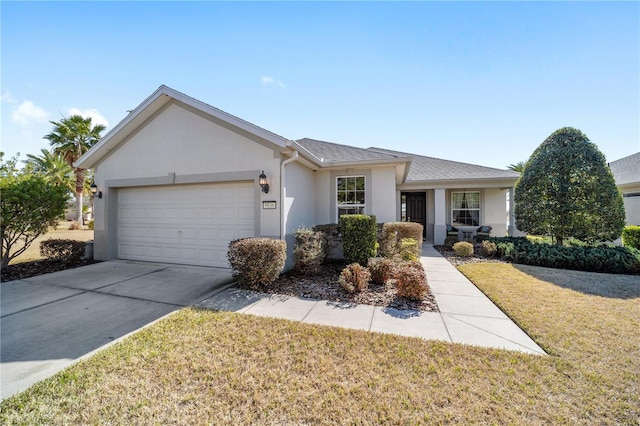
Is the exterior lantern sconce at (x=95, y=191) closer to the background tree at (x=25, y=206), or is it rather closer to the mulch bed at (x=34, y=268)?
the background tree at (x=25, y=206)

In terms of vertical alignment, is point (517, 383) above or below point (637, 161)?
below

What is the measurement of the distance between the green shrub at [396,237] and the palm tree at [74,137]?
2663 cm

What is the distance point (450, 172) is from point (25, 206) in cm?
1663

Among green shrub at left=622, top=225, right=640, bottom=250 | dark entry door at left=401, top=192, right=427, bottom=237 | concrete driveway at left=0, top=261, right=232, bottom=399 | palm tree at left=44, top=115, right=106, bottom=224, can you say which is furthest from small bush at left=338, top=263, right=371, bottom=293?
palm tree at left=44, top=115, right=106, bottom=224

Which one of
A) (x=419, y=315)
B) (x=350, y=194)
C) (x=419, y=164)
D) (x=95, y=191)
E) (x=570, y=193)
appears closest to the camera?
(x=419, y=315)

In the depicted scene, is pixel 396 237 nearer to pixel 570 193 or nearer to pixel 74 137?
pixel 570 193

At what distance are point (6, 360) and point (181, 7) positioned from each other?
8.14m

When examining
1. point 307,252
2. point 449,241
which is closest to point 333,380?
point 307,252

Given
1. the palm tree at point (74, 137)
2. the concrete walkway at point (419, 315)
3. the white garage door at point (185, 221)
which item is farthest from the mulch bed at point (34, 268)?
the palm tree at point (74, 137)

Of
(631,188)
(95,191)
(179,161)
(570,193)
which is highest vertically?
(179,161)

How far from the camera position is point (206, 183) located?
7312 millimetres

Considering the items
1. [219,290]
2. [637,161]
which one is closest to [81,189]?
[219,290]

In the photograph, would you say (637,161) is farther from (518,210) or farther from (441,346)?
(441,346)

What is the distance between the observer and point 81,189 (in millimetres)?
23578
